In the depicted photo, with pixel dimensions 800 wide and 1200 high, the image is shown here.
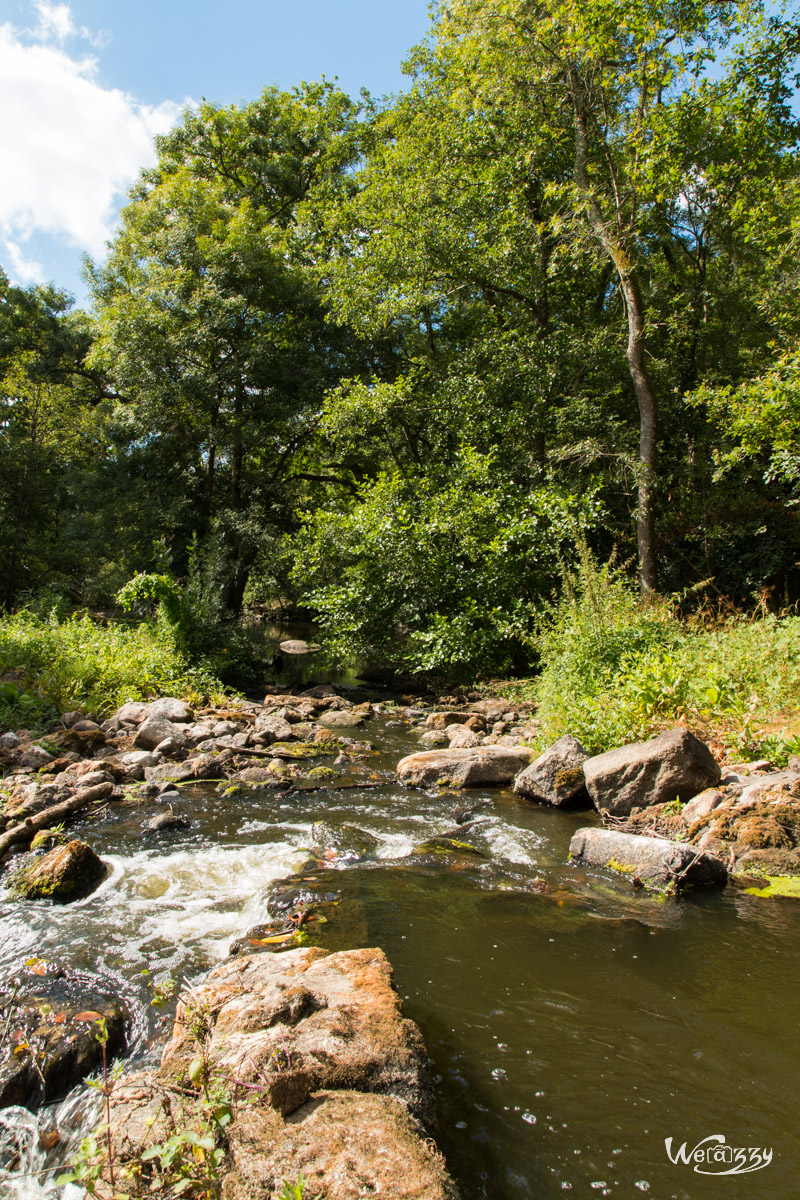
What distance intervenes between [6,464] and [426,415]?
16.3 metres

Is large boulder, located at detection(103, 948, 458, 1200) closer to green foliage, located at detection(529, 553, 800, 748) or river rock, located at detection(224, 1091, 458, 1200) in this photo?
river rock, located at detection(224, 1091, 458, 1200)

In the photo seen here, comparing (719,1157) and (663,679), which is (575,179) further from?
(719,1157)

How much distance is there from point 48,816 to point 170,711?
3.90m

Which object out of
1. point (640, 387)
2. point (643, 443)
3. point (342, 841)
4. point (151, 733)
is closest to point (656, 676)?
point (342, 841)

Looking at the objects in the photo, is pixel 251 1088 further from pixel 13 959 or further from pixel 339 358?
pixel 339 358

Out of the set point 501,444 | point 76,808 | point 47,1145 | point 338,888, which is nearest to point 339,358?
point 501,444

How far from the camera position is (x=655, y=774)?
5.82 meters

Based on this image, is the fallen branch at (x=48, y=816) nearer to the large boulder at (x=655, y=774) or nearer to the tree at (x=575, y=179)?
the large boulder at (x=655, y=774)

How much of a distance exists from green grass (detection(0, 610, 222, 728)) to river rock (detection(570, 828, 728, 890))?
7.70m

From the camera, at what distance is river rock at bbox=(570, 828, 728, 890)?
4699 millimetres

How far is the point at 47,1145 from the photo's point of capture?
8.30 feet

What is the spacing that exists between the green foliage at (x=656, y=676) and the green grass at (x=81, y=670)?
6.99 m

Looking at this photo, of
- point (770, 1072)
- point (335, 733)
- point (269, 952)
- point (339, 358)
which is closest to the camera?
point (770, 1072)

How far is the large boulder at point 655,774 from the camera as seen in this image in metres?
5.71
